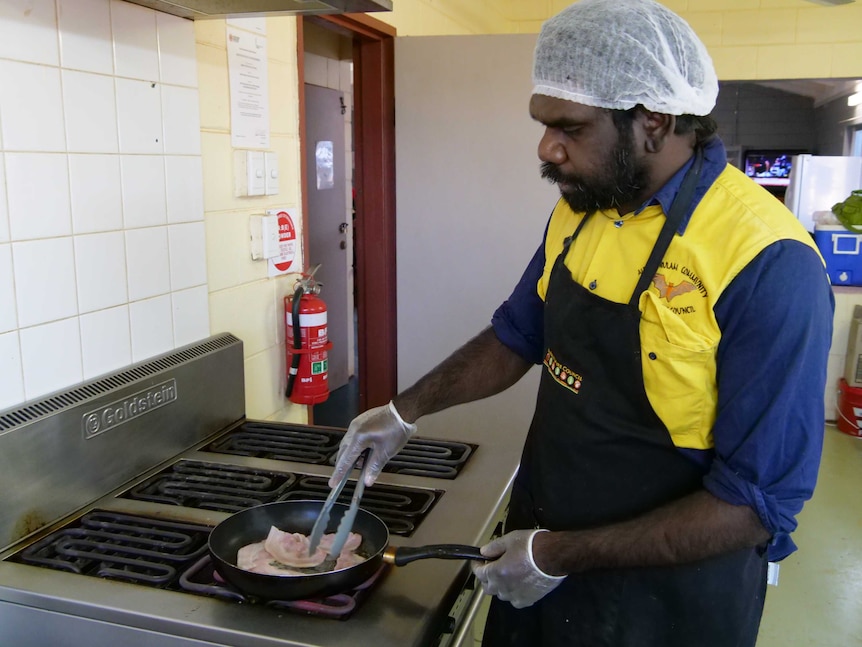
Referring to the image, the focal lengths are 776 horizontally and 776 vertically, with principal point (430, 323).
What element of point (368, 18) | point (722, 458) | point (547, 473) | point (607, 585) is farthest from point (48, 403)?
point (368, 18)

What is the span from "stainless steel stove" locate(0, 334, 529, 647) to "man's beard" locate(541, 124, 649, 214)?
56 cm

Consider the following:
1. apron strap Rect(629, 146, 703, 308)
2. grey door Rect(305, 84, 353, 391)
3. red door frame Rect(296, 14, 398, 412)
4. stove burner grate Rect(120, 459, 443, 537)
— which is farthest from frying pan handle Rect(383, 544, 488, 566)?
grey door Rect(305, 84, 353, 391)

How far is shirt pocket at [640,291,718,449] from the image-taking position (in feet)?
3.50

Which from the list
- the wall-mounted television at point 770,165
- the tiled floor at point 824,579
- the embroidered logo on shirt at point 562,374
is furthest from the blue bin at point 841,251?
the embroidered logo on shirt at point 562,374

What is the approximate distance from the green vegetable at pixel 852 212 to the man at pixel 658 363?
11.6 feet

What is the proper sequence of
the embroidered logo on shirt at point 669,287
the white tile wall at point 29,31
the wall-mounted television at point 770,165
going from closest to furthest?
1. the embroidered logo on shirt at point 669,287
2. the white tile wall at point 29,31
3. the wall-mounted television at point 770,165

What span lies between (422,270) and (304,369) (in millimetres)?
1165

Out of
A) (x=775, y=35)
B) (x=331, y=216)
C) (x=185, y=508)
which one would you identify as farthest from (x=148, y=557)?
(x=775, y=35)

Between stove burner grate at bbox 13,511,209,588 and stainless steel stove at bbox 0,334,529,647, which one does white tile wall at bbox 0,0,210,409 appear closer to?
stainless steel stove at bbox 0,334,529,647

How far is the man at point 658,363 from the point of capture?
39.1 inches

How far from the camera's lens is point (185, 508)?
4.37 ft

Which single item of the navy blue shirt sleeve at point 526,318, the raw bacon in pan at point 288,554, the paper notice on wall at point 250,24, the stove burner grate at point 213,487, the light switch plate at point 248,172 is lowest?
the raw bacon in pan at point 288,554

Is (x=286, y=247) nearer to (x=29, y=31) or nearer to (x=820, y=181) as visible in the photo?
(x=29, y=31)

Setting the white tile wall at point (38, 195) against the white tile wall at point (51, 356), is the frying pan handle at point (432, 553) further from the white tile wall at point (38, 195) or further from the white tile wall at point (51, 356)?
the white tile wall at point (38, 195)
